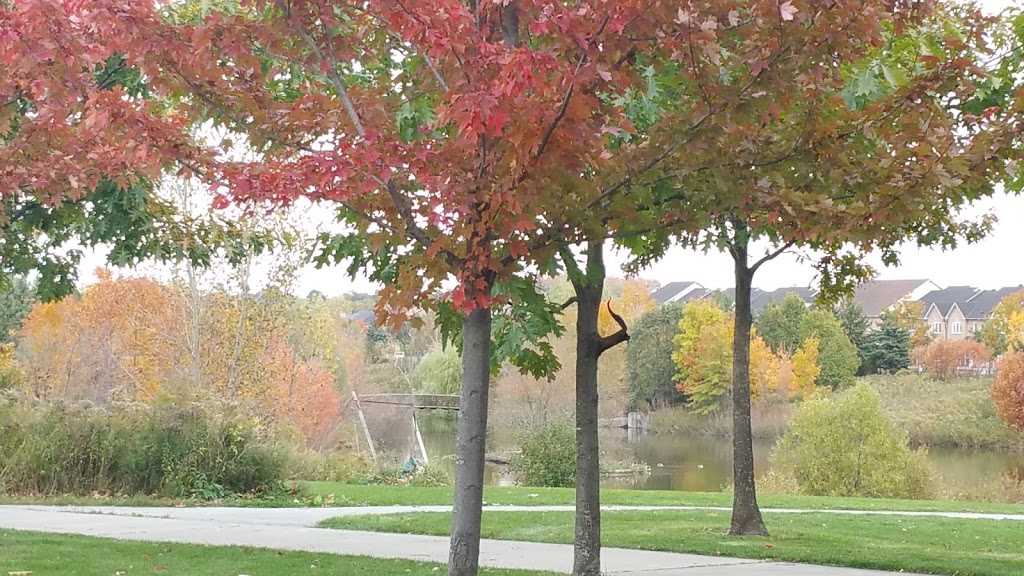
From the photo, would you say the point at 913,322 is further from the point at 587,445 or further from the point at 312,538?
the point at 587,445

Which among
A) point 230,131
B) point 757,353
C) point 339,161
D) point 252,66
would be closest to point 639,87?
point 339,161

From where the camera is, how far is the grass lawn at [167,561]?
789 centimetres

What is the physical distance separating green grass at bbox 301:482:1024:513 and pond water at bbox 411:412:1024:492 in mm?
7132

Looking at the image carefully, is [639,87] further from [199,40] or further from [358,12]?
[199,40]

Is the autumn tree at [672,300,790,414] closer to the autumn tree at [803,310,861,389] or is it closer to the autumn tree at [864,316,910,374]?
the autumn tree at [803,310,861,389]

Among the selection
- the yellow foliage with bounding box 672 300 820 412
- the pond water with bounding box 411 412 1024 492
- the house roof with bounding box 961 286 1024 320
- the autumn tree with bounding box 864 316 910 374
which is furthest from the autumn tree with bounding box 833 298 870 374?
the house roof with bounding box 961 286 1024 320

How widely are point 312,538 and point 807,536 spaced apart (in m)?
5.38

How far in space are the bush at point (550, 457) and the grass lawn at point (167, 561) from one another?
1151cm

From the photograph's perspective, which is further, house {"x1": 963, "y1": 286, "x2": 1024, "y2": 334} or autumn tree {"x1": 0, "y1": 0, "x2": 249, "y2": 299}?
house {"x1": 963, "y1": 286, "x2": 1024, "y2": 334}

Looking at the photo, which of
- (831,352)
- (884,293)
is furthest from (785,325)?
(884,293)

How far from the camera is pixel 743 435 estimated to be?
424 inches

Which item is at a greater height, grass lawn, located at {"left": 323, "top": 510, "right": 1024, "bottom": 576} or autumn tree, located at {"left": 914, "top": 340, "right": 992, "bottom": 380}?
autumn tree, located at {"left": 914, "top": 340, "right": 992, "bottom": 380}

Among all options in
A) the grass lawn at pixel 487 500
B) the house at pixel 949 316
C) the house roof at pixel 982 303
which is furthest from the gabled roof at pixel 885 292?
the grass lawn at pixel 487 500

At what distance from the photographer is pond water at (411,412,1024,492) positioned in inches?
1040
